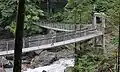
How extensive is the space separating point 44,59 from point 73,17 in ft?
16.7

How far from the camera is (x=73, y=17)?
1318 centimetres

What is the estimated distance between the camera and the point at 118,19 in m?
6.82

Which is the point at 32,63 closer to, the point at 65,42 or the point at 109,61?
the point at 65,42

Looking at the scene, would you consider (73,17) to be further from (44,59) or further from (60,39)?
(44,59)

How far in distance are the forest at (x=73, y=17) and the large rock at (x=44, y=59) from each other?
2.59 m

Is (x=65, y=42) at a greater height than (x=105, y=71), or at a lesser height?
lesser

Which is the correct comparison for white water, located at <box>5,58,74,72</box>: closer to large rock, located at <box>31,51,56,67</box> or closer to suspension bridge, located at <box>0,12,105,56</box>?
large rock, located at <box>31,51,56,67</box>

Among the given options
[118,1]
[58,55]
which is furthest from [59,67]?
[118,1]

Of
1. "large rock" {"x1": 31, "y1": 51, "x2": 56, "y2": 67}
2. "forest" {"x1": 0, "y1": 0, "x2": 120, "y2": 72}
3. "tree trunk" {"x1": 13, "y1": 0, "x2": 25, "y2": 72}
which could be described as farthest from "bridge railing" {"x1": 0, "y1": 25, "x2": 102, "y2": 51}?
"tree trunk" {"x1": 13, "y1": 0, "x2": 25, "y2": 72}

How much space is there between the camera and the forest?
909 cm

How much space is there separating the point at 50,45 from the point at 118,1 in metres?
9.74

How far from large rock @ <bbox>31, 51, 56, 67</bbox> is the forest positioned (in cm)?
259

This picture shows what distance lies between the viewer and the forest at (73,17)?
358 inches

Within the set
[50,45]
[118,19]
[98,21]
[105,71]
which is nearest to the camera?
[118,19]
